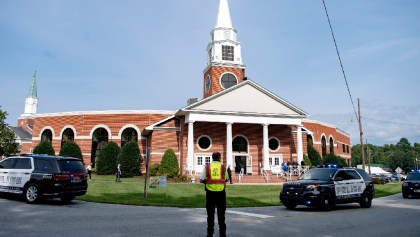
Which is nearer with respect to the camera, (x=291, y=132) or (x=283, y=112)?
(x=283, y=112)

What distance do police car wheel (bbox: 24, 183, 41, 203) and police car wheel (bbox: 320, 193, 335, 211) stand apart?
405 inches

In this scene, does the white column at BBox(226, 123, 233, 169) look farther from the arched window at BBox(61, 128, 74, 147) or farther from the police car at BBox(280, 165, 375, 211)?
the arched window at BBox(61, 128, 74, 147)

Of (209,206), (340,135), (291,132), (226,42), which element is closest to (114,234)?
(209,206)

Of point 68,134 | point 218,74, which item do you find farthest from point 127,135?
point 218,74

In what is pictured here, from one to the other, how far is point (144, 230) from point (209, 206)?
5.85 ft

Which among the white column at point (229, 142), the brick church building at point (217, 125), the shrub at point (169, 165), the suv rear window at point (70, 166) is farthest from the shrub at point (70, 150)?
the suv rear window at point (70, 166)

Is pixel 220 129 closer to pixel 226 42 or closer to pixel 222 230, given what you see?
pixel 226 42

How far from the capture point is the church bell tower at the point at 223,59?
42125mm

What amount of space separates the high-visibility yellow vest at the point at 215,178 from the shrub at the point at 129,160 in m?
29.2

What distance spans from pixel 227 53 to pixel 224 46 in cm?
98

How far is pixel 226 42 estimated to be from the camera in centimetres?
4306

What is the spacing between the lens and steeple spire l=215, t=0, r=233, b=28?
43.9 meters

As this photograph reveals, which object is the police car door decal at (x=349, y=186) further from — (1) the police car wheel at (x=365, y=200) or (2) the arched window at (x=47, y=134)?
(2) the arched window at (x=47, y=134)

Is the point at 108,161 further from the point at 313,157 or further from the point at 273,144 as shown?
the point at 313,157
